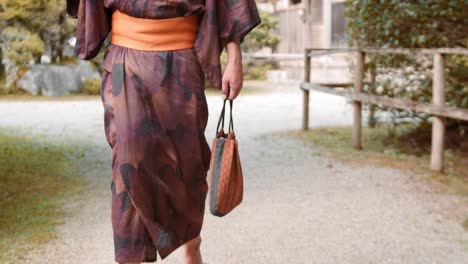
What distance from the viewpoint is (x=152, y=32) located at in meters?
2.52

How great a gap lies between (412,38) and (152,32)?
15.8 feet

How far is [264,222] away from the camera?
442cm

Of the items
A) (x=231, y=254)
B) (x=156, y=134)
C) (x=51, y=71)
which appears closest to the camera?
(x=156, y=134)

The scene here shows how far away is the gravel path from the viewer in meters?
3.73

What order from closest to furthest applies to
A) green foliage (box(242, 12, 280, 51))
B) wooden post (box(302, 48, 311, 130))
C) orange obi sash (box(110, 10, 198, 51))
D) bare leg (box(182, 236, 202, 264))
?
orange obi sash (box(110, 10, 198, 51)), bare leg (box(182, 236, 202, 264)), wooden post (box(302, 48, 311, 130)), green foliage (box(242, 12, 280, 51))

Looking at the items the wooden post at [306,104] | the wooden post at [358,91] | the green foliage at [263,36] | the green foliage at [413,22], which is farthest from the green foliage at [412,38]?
the green foliage at [263,36]

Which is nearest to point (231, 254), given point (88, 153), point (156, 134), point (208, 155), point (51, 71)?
point (208, 155)

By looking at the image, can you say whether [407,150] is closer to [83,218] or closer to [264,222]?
[264,222]

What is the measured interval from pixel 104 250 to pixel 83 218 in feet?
2.61

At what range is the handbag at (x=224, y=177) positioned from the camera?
103 inches

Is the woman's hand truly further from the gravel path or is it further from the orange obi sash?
the gravel path

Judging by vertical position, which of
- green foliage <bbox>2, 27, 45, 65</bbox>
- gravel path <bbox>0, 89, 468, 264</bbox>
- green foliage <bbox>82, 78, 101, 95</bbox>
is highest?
green foliage <bbox>2, 27, 45, 65</bbox>

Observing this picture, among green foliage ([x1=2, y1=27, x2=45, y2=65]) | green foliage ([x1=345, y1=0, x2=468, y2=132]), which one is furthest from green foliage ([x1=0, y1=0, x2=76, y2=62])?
green foliage ([x1=345, y1=0, x2=468, y2=132])

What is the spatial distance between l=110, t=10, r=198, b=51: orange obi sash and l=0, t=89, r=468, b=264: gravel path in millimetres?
1433
